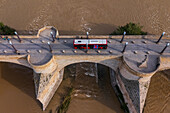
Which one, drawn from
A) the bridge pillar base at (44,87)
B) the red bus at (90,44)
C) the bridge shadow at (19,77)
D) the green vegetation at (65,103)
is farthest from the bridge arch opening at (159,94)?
the bridge shadow at (19,77)

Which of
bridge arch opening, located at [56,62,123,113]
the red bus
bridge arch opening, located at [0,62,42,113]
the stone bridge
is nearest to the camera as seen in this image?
the stone bridge

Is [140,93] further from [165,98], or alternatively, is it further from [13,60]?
[13,60]

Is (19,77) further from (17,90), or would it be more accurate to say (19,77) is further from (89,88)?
(89,88)

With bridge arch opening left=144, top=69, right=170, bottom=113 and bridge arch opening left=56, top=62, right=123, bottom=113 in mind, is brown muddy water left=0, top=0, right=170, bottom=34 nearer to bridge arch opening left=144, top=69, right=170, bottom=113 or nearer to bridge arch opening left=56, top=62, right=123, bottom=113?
bridge arch opening left=56, top=62, right=123, bottom=113

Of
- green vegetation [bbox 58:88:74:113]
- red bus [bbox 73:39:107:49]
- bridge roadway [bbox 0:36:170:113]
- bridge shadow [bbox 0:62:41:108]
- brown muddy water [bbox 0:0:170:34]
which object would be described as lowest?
green vegetation [bbox 58:88:74:113]

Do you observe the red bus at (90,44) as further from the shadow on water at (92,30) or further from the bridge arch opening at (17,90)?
the shadow on water at (92,30)

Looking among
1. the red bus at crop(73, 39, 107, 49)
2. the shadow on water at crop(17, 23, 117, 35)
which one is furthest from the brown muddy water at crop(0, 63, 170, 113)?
the shadow on water at crop(17, 23, 117, 35)
